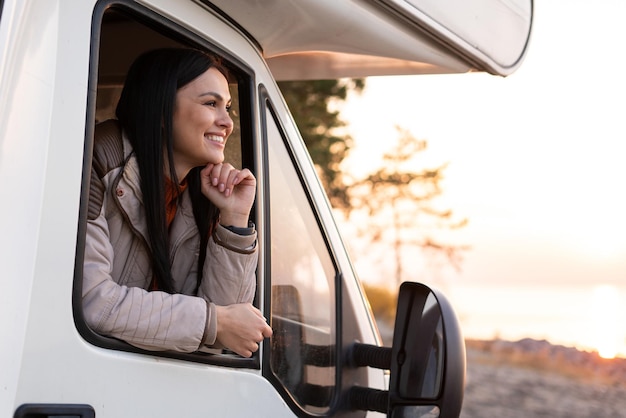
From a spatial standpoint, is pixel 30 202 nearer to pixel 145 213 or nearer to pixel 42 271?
pixel 42 271

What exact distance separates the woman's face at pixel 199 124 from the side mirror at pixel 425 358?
0.60 meters

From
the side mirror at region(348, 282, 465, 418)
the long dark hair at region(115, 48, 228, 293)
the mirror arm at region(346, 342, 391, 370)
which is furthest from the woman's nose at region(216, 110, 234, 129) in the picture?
the mirror arm at region(346, 342, 391, 370)

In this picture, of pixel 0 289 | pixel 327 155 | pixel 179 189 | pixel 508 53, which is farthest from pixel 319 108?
pixel 0 289

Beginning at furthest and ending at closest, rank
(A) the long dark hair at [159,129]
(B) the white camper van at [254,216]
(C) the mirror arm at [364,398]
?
(C) the mirror arm at [364,398] < (A) the long dark hair at [159,129] < (B) the white camper van at [254,216]

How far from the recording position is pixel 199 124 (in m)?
2.46

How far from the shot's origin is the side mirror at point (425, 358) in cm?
235

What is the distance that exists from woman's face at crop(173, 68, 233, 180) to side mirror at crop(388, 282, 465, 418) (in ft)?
1.98

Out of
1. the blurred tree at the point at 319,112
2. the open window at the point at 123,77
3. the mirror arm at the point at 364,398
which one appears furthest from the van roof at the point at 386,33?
the blurred tree at the point at 319,112

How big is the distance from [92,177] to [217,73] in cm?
50

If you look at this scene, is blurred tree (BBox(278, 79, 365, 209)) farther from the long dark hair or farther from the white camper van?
the long dark hair

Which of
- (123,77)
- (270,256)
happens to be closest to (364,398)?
(270,256)

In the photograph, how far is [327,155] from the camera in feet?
45.3

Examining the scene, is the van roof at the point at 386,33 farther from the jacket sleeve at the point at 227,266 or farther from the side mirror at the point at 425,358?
the side mirror at the point at 425,358

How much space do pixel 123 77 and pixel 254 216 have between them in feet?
3.18
